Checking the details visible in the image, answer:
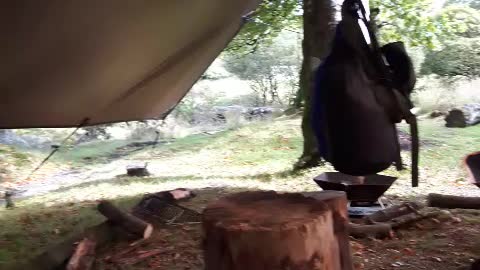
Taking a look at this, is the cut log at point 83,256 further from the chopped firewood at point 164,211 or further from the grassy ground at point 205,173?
the chopped firewood at point 164,211

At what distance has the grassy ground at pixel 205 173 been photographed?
3.21m

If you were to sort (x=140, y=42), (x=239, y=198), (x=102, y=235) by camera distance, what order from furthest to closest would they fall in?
1. (x=140, y=42)
2. (x=102, y=235)
3. (x=239, y=198)

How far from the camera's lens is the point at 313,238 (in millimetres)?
1328

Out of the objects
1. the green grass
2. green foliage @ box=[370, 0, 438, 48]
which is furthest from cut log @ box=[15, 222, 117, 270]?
the green grass

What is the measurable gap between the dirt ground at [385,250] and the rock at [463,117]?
4.03 meters

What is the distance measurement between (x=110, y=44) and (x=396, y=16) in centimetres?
416

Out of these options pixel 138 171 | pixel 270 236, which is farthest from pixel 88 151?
pixel 270 236

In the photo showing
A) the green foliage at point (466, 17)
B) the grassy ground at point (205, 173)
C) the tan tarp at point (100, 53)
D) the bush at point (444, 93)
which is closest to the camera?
the tan tarp at point (100, 53)

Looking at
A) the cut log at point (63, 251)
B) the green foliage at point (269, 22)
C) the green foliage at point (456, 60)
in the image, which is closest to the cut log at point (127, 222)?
the cut log at point (63, 251)

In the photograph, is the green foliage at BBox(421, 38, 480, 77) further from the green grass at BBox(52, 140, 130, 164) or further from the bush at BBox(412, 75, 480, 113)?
the green grass at BBox(52, 140, 130, 164)

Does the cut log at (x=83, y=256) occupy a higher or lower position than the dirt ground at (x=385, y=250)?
higher

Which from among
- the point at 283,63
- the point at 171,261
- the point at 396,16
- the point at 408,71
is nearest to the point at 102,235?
the point at 171,261

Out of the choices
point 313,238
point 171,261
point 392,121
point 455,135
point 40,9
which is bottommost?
point 455,135

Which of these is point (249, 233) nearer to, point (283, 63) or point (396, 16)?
point (396, 16)
